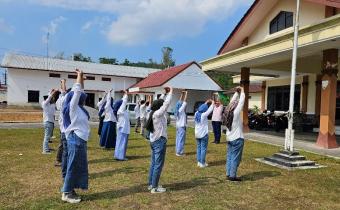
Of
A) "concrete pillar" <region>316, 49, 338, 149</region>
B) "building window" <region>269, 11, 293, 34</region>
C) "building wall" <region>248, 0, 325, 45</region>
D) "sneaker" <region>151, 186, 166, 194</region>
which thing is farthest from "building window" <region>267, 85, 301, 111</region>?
"sneaker" <region>151, 186, 166, 194</region>

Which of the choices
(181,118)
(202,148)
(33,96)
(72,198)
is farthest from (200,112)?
(33,96)

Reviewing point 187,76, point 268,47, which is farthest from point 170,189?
→ point 187,76

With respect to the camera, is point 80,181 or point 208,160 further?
point 208,160

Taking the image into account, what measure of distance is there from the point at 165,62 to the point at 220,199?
262 feet

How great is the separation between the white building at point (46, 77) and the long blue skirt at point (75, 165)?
109ft

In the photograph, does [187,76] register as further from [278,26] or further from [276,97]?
[278,26]

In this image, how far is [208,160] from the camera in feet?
33.9

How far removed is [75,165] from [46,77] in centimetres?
3787

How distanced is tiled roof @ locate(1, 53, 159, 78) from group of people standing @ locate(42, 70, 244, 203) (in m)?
31.8

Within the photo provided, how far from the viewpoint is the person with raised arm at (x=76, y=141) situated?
5.98 metres

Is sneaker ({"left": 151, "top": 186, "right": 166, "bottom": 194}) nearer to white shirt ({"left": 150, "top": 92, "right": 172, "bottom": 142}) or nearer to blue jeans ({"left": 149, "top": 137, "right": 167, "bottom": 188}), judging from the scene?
blue jeans ({"left": 149, "top": 137, "right": 167, "bottom": 188})

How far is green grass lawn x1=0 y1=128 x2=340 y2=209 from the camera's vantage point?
615 centimetres

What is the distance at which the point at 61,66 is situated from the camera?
1732 inches

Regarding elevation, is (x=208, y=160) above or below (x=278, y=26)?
below
